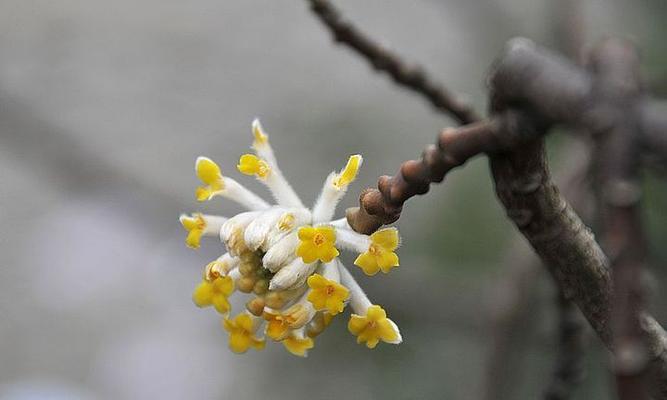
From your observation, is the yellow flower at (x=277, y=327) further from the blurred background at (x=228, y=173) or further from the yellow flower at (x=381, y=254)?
the blurred background at (x=228, y=173)

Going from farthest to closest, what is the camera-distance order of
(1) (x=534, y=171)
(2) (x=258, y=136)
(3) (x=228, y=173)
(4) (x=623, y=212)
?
(3) (x=228, y=173), (2) (x=258, y=136), (1) (x=534, y=171), (4) (x=623, y=212)

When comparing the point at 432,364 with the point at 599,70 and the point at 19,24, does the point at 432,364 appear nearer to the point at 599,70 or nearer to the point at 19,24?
the point at 599,70

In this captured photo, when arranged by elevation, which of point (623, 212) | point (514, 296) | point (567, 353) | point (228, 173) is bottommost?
point (623, 212)

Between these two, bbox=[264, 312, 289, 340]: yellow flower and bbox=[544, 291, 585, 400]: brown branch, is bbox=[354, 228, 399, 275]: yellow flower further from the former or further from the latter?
bbox=[544, 291, 585, 400]: brown branch

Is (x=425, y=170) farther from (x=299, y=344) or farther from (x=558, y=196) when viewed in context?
(x=299, y=344)

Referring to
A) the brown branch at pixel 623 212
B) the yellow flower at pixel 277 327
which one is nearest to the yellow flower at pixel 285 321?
the yellow flower at pixel 277 327

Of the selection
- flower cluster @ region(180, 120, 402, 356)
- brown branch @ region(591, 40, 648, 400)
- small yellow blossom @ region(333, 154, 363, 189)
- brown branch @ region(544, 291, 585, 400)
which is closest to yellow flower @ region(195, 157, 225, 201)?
flower cluster @ region(180, 120, 402, 356)

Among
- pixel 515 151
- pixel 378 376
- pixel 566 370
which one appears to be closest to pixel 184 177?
pixel 378 376

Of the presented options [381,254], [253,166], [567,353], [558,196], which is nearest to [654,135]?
[558,196]
